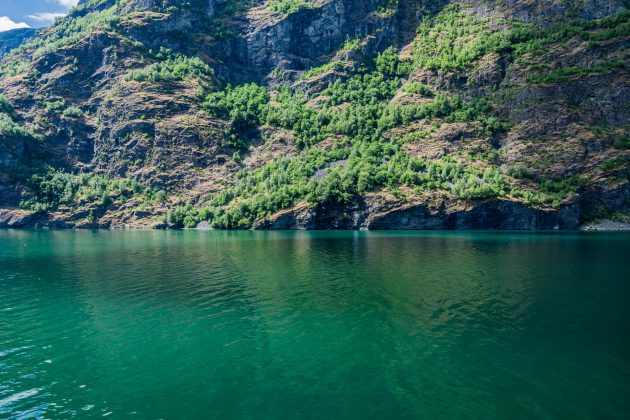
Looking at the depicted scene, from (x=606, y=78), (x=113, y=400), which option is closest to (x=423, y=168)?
(x=606, y=78)

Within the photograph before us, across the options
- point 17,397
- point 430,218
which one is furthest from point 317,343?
point 430,218

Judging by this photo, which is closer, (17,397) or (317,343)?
(17,397)

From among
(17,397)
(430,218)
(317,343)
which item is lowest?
(17,397)

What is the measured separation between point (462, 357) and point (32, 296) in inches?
1722

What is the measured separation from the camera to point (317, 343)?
97.8ft

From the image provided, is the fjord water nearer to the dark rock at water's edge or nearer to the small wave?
the small wave

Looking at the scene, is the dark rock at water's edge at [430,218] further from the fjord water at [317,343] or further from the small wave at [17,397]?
the small wave at [17,397]

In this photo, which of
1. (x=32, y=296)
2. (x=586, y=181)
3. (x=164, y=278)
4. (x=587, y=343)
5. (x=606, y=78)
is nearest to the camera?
(x=587, y=343)

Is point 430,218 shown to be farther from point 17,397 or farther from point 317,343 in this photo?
point 17,397

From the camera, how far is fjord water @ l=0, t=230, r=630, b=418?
69.2 feet

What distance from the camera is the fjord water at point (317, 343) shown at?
21.1 m

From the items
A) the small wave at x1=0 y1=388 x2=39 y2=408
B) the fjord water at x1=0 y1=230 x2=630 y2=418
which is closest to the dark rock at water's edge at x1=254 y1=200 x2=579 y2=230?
the fjord water at x1=0 y1=230 x2=630 y2=418

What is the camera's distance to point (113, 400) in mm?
21578

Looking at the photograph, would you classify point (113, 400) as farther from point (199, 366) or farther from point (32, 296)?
point (32, 296)
